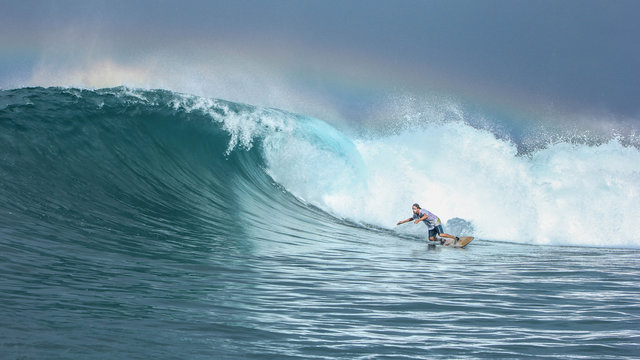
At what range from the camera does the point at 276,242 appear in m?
10.1

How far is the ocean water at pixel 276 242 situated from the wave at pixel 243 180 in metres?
0.06

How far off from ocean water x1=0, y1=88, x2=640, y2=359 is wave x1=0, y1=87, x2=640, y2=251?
0.06 metres

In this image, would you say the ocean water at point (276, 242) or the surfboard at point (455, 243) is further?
the surfboard at point (455, 243)

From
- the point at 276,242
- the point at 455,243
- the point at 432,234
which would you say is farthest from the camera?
the point at 432,234

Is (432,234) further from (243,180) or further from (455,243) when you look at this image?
(243,180)

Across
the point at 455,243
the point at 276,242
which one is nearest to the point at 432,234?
the point at 455,243

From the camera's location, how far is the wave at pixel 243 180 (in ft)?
33.8

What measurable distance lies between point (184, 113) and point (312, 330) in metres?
14.0

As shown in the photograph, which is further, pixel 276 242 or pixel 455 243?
pixel 455 243

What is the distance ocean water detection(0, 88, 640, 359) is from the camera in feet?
14.2

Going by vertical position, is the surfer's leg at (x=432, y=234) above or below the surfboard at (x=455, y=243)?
above

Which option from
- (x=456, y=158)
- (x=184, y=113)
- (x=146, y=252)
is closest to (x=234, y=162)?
(x=184, y=113)

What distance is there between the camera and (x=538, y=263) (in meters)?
9.72

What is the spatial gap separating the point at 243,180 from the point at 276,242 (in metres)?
5.81
